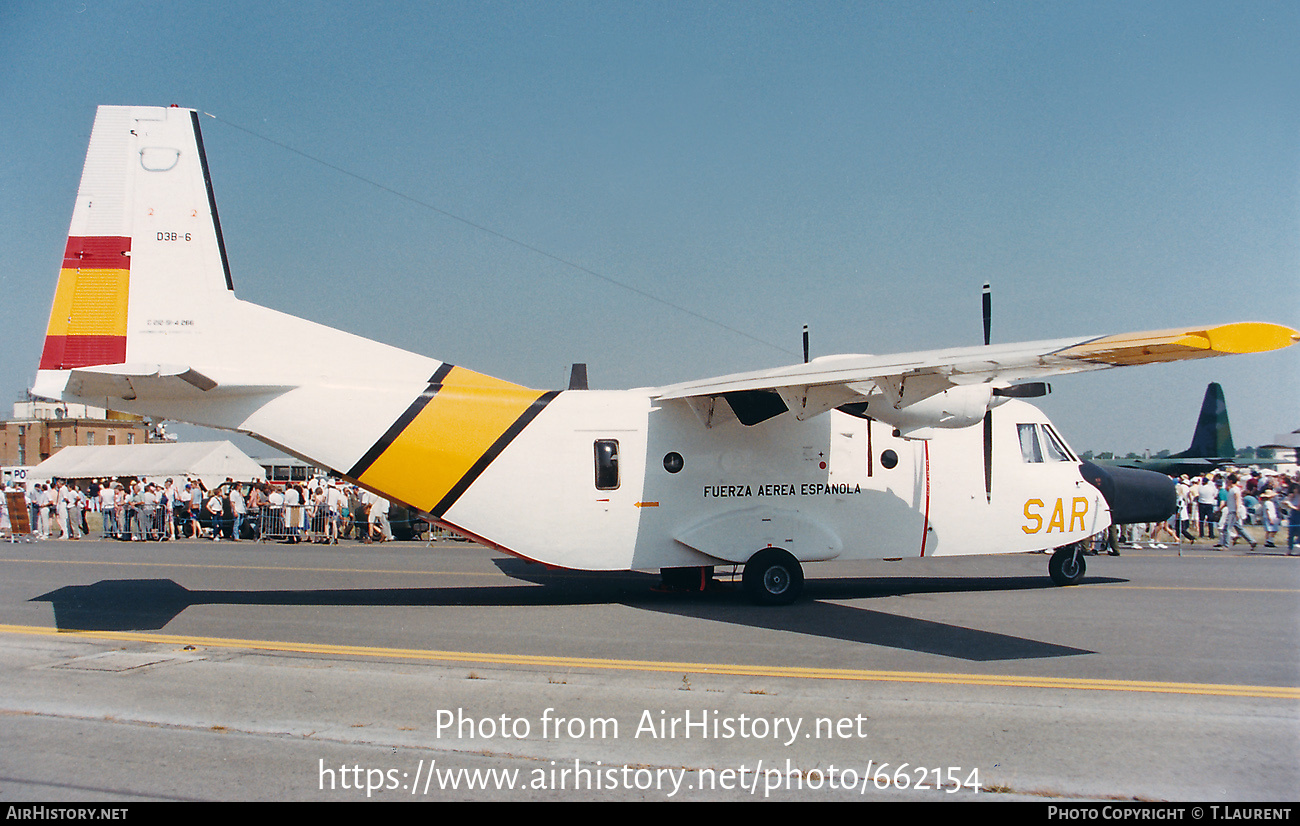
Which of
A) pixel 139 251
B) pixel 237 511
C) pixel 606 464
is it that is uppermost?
pixel 139 251

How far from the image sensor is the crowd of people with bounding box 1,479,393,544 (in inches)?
943

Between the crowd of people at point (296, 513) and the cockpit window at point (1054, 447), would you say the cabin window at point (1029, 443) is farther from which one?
the crowd of people at point (296, 513)

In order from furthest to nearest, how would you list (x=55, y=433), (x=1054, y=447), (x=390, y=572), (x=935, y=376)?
(x=55, y=433) < (x=390, y=572) < (x=1054, y=447) < (x=935, y=376)

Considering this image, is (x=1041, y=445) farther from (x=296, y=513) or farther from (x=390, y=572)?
(x=296, y=513)

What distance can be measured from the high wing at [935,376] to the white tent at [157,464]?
1197 inches

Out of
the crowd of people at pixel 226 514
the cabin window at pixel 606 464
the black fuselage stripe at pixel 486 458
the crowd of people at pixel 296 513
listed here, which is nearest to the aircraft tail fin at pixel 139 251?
the black fuselage stripe at pixel 486 458

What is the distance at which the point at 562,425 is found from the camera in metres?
10.9

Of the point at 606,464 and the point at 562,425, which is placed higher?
the point at 562,425

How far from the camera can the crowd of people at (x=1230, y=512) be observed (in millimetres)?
20406

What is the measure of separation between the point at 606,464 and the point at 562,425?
2.50 ft

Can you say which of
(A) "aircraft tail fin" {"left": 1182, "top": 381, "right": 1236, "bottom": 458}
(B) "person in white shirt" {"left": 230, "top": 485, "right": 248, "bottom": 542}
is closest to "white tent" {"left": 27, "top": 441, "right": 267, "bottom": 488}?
(B) "person in white shirt" {"left": 230, "top": 485, "right": 248, "bottom": 542}

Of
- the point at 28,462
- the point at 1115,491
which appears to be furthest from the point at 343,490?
the point at 28,462

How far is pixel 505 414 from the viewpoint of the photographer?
10672mm

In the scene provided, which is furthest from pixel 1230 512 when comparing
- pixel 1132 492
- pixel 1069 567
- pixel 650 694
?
pixel 650 694
